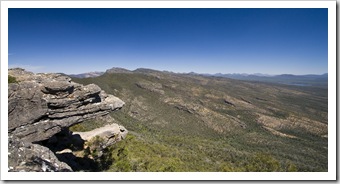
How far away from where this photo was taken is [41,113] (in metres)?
10.5

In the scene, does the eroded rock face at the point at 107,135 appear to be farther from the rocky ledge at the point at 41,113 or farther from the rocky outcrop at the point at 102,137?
the rocky ledge at the point at 41,113

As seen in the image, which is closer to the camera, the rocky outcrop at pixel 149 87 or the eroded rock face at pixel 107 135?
the eroded rock face at pixel 107 135

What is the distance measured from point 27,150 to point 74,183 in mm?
1992

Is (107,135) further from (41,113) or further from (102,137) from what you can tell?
(41,113)

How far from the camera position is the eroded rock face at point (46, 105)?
9773mm

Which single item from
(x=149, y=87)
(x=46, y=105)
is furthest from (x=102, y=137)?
(x=149, y=87)

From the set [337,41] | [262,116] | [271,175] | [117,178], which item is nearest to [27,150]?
[117,178]

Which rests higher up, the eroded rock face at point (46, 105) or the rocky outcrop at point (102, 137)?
the eroded rock face at point (46, 105)

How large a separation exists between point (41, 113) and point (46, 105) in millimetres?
385

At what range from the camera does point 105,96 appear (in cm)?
1438

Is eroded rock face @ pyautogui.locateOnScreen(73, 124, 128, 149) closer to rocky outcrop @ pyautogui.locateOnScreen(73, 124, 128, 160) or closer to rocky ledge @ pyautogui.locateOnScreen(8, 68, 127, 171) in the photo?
rocky outcrop @ pyautogui.locateOnScreen(73, 124, 128, 160)

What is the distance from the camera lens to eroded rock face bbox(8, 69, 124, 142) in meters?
9.77

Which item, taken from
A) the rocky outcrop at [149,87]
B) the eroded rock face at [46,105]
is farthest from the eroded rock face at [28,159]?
the rocky outcrop at [149,87]

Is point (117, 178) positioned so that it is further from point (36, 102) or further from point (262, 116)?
point (262, 116)
